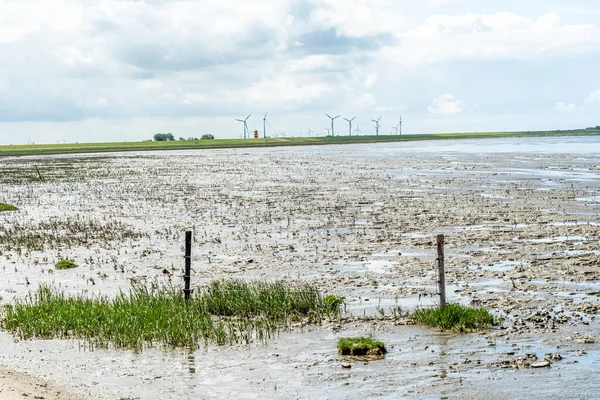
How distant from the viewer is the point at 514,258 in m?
27.0

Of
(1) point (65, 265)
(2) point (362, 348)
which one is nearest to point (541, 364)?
(2) point (362, 348)

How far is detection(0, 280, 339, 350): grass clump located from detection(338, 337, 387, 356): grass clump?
2.48 m

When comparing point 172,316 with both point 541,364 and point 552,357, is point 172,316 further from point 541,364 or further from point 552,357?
point 552,357

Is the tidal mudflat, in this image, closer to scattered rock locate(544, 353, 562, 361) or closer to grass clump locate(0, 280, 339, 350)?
scattered rock locate(544, 353, 562, 361)

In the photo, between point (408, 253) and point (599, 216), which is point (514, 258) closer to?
point (408, 253)

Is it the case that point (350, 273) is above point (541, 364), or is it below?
above

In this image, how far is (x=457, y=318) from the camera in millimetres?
18797

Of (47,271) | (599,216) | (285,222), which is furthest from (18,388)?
(599,216)

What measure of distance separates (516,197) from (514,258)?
22061mm

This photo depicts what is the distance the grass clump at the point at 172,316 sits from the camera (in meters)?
18.6

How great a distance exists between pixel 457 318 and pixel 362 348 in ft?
9.91

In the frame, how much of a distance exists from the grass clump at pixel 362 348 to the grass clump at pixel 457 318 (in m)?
2.20

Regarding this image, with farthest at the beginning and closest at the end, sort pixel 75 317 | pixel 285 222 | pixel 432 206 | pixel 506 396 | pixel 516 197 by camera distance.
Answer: pixel 516 197, pixel 432 206, pixel 285 222, pixel 75 317, pixel 506 396

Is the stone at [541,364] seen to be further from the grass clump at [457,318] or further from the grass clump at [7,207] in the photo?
the grass clump at [7,207]
